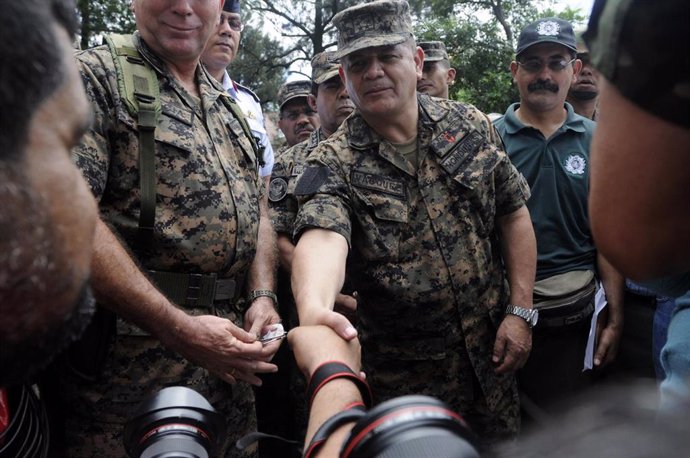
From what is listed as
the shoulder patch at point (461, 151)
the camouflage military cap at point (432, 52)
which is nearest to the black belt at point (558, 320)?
the shoulder patch at point (461, 151)

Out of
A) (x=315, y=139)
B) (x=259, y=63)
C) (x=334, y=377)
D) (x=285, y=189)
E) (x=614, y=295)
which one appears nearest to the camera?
(x=334, y=377)

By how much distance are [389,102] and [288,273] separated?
1.14 meters

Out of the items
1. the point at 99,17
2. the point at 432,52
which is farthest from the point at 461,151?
the point at 99,17

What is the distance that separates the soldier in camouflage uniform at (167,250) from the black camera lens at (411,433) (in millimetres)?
1231

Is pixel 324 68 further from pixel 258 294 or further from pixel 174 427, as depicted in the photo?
pixel 174 427

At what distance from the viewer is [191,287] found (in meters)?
2.31

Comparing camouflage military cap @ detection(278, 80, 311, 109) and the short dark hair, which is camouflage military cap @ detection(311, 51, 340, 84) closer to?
camouflage military cap @ detection(278, 80, 311, 109)

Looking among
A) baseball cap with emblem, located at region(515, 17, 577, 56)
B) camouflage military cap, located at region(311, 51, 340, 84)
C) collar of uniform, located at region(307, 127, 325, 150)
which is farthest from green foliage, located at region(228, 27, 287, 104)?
baseball cap with emblem, located at region(515, 17, 577, 56)

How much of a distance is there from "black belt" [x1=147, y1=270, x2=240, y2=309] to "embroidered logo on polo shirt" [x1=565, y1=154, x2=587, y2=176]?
2108 millimetres

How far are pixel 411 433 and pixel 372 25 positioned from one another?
93.1 inches

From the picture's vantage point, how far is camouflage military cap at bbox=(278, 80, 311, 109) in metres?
5.38

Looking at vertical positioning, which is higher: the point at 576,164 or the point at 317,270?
the point at 317,270

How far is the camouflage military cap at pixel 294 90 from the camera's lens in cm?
538

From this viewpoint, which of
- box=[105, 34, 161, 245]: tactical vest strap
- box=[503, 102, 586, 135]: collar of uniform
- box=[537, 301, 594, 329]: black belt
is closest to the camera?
box=[105, 34, 161, 245]: tactical vest strap
